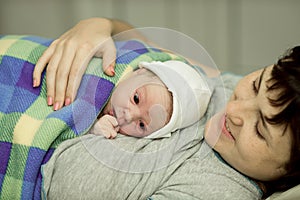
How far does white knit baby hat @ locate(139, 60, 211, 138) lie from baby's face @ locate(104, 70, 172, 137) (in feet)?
0.05

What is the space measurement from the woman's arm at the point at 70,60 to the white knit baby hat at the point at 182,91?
0.33ft

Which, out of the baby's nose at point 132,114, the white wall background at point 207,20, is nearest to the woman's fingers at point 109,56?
the baby's nose at point 132,114

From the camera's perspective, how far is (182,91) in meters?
0.88

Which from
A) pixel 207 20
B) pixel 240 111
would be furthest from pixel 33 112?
pixel 207 20

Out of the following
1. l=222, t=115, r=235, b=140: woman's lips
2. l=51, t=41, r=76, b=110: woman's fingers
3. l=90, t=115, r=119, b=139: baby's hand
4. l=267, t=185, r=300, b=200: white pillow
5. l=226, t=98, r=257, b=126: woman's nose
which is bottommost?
l=267, t=185, r=300, b=200: white pillow

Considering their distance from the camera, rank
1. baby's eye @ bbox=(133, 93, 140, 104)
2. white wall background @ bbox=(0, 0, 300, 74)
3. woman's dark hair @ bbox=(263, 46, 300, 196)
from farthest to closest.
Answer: white wall background @ bbox=(0, 0, 300, 74) → baby's eye @ bbox=(133, 93, 140, 104) → woman's dark hair @ bbox=(263, 46, 300, 196)

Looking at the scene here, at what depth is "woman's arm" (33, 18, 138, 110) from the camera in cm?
92

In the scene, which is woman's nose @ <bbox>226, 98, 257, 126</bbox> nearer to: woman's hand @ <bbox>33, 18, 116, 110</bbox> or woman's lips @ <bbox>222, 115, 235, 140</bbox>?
woman's lips @ <bbox>222, 115, 235, 140</bbox>

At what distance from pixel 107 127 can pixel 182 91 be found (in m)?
0.18

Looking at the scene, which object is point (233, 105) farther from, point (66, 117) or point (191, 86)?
point (66, 117)

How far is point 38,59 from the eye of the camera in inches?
38.5

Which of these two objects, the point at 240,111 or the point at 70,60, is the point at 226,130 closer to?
the point at 240,111

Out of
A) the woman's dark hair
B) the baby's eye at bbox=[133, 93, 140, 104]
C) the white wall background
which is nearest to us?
the woman's dark hair

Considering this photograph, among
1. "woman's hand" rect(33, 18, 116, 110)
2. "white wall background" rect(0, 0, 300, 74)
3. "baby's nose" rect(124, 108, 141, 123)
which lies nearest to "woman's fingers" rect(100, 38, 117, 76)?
"woman's hand" rect(33, 18, 116, 110)
